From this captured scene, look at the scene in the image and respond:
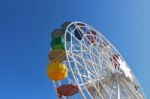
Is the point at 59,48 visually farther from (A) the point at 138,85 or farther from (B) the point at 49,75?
(A) the point at 138,85

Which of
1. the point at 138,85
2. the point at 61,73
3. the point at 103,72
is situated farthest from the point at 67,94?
the point at 138,85

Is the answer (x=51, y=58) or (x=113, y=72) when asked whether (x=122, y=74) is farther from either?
(x=51, y=58)

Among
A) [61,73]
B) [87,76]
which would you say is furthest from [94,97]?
[61,73]

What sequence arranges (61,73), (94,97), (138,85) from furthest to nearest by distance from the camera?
(138,85), (94,97), (61,73)

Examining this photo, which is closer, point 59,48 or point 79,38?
point 59,48

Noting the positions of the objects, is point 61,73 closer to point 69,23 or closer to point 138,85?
point 69,23

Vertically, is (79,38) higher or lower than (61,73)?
higher

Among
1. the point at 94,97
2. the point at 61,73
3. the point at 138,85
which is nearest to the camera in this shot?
the point at 61,73

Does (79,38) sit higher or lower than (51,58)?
higher

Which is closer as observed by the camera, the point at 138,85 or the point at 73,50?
the point at 73,50

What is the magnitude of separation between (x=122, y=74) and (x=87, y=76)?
265 centimetres

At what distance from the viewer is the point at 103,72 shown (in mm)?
33344

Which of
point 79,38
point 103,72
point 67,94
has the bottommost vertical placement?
point 67,94

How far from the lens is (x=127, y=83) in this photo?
3297 centimetres
